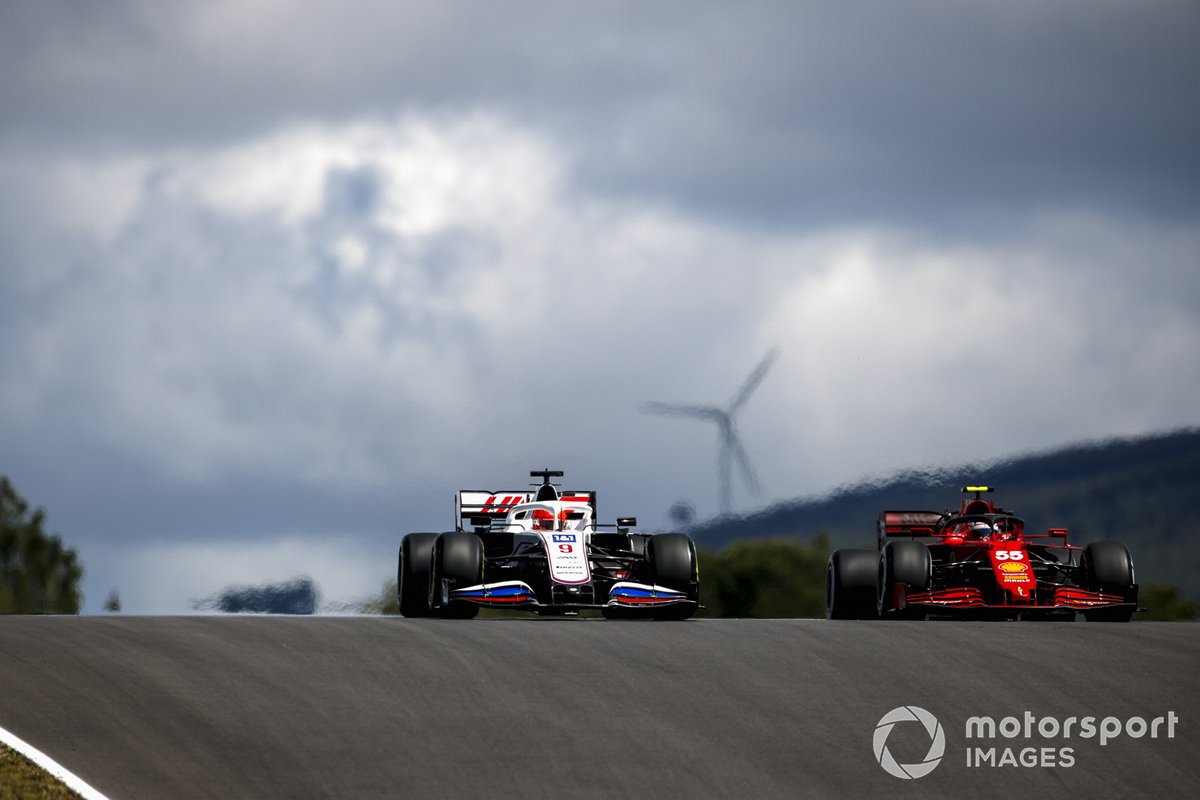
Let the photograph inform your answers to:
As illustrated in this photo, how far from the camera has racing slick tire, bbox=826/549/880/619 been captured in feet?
86.4

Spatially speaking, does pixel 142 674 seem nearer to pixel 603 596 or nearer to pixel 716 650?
pixel 716 650

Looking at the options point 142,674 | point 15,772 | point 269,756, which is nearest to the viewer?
point 15,772

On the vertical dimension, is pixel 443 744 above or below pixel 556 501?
below

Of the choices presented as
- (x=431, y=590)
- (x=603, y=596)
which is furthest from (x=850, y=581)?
(x=431, y=590)

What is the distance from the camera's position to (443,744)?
14391 mm

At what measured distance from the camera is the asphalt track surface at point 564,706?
538 inches

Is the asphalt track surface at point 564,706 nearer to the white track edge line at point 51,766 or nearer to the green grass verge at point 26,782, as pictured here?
the white track edge line at point 51,766

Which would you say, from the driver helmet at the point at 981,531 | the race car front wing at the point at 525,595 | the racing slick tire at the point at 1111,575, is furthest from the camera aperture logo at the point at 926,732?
the driver helmet at the point at 981,531

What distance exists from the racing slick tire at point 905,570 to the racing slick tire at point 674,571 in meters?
2.99

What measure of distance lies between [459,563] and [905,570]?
6.62m

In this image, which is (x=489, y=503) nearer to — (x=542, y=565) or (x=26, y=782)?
(x=542, y=565)

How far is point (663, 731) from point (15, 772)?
215 inches

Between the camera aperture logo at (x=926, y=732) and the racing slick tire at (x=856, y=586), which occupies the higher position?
the racing slick tire at (x=856, y=586)

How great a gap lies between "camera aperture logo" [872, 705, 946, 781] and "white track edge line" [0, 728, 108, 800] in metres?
6.47
